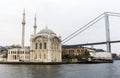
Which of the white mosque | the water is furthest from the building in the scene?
the water

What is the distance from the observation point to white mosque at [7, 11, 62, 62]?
70875 millimetres

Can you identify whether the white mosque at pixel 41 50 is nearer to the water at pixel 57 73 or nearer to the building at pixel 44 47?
the building at pixel 44 47

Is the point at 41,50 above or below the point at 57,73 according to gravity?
above

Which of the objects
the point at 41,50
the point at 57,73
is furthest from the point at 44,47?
the point at 57,73

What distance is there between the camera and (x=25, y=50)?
244 ft

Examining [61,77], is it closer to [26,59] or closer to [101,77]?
[101,77]

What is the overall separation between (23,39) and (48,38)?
278 inches

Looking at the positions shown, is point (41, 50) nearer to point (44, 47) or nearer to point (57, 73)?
point (44, 47)

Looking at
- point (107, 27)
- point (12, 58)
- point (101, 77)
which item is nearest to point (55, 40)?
point (12, 58)

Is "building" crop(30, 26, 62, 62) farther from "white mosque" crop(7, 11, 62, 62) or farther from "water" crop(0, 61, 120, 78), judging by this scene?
"water" crop(0, 61, 120, 78)

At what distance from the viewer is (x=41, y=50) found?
235 ft

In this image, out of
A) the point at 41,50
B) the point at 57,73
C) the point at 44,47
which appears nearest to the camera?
the point at 57,73

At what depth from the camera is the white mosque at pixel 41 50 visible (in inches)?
2790

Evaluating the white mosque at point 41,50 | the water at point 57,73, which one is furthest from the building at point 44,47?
the water at point 57,73
